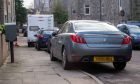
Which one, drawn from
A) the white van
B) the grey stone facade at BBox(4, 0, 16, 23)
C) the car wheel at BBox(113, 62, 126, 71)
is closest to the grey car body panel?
the car wheel at BBox(113, 62, 126, 71)

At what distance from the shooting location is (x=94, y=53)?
497 inches

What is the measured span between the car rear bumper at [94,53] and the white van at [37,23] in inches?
834

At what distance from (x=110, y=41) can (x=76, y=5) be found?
5495cm

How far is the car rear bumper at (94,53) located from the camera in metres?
12.6

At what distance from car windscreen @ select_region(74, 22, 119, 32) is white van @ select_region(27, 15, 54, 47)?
65.6 ft

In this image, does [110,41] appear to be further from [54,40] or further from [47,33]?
[47,33]

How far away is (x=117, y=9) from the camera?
211ft

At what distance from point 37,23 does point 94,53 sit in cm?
2259

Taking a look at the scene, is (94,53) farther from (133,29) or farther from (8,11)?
(8,11)

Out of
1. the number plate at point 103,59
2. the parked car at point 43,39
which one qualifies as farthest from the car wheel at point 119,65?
the parked car at point 43,39

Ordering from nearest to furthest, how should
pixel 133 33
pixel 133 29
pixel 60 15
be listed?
pixel 133 33, pixel 133 29, pixel 60 15

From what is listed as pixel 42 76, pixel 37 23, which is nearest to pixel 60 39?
pixel 42 76

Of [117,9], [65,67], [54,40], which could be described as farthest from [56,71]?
[117,9]

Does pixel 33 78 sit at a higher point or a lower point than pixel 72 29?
lower
